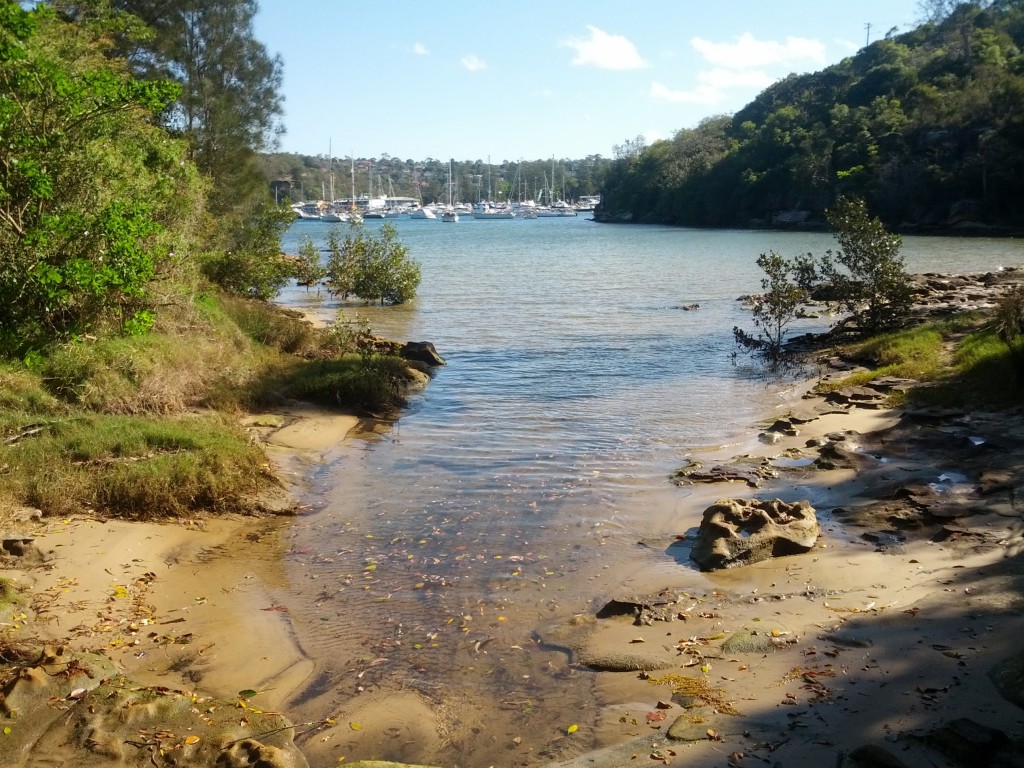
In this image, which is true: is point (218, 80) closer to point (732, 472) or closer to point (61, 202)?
point (61, 202)

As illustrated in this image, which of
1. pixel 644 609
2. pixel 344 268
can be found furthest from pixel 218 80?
pixel 644 609

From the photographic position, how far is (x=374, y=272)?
3359 cm

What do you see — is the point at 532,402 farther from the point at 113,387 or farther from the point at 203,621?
the point at 203,621

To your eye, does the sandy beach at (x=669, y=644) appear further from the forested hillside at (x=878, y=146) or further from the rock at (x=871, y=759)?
the forested hillside at (x=878, y=146)

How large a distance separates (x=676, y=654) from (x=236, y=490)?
5.62 metres

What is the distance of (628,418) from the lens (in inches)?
600

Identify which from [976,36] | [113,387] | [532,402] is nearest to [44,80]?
[113,387]

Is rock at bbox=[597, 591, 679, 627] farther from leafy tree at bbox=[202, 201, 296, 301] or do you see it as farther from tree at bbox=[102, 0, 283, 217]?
tree at bbox=[102, 0, 283, 217]

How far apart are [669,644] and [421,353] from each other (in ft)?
47.0

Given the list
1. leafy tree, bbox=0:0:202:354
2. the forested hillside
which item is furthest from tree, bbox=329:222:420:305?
the forested hillside

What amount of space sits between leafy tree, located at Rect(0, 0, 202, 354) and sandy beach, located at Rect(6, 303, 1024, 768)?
3.71 metres

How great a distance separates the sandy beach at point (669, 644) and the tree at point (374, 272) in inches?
967

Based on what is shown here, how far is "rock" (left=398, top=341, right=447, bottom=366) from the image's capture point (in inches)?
800

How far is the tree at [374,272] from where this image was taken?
33647 millimetres
